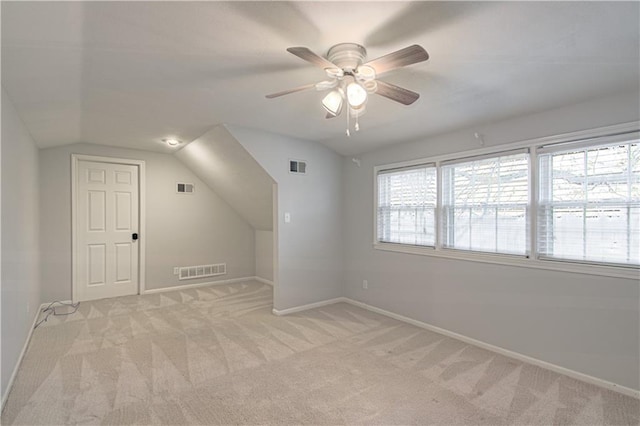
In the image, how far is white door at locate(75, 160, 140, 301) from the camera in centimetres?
470

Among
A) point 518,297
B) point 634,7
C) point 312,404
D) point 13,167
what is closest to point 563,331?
point 518,297

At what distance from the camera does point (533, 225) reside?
2.91 meters

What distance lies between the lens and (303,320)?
397 cm

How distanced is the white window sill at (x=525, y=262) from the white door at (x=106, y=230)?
406 centimetres

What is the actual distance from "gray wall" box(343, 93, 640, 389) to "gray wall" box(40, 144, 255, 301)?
9.49 ft

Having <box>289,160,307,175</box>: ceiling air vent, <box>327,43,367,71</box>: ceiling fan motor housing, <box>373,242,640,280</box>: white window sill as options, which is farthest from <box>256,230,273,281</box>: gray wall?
<box>327,43,367,71</box>: ceiling fan motor housing

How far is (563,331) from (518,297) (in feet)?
1.33

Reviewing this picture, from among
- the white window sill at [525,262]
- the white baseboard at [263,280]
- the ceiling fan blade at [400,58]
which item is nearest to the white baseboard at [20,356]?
the white baseboard at [263,280]

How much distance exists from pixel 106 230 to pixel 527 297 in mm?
5507

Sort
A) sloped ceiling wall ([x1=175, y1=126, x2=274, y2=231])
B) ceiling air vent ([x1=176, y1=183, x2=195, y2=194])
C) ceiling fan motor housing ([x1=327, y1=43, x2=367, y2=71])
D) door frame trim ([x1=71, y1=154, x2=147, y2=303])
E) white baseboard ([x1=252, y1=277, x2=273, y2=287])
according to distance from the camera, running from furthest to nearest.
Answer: white baseboard ([x1=252, y1=277, x2=273, y2=287]), ceiling air vent ([x1=176, y1=183, x2=195, y2=194]), door frame trim ([x1=71, y1=154, x2=147, y2=303]), sloped ceiling wall ([x1=175, y1=126, x2=274, y2=231]), ceiling fan motor housing ([x1=327, y1=43, x2=367, y2=71])

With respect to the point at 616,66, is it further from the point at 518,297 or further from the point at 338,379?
the point at 338,379

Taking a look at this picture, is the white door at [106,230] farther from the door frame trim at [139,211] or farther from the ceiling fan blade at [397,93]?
the ceiling fan blade at [397,93]

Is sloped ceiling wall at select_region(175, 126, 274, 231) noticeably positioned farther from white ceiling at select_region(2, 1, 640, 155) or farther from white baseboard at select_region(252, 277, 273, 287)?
white baseboard at select_region(252, 277, 273, 287)

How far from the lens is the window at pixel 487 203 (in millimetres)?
3021
